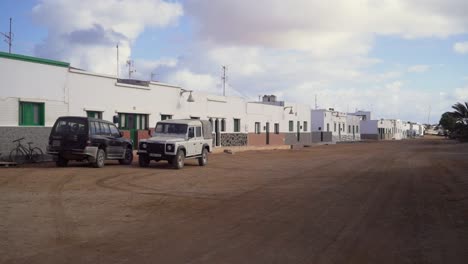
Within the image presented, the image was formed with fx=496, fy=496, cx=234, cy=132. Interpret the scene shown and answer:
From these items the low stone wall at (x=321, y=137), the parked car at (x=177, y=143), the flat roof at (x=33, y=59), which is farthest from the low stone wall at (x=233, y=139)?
the low stone wall at (x=321, y=137)

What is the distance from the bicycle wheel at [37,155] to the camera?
22625 mm

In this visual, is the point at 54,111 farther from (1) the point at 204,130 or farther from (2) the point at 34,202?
(2) the point at 34,202

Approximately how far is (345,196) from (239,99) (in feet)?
97.0

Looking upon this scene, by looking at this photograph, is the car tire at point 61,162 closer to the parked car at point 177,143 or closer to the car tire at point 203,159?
the parked car at point 177,143

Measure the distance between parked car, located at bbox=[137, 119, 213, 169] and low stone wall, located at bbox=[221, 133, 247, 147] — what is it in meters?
15.2

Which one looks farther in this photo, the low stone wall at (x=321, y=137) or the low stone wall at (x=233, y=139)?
the low stone wall at (x=321, y=137)

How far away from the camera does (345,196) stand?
1352cm

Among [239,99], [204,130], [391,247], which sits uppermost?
[239,99]

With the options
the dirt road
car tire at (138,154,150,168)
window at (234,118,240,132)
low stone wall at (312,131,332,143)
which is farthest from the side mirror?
low stone wall at (312,131,332,143)

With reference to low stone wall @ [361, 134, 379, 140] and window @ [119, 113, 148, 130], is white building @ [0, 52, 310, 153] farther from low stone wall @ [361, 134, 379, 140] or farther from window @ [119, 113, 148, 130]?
low stone wall @ [361, 134, 379, 140]

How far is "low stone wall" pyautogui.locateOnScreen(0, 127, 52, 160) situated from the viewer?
2141 centimetres

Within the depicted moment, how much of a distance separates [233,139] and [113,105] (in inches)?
584

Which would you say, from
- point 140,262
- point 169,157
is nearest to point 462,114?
point 169,157

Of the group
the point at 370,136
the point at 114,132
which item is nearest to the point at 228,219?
the point at 114,132
